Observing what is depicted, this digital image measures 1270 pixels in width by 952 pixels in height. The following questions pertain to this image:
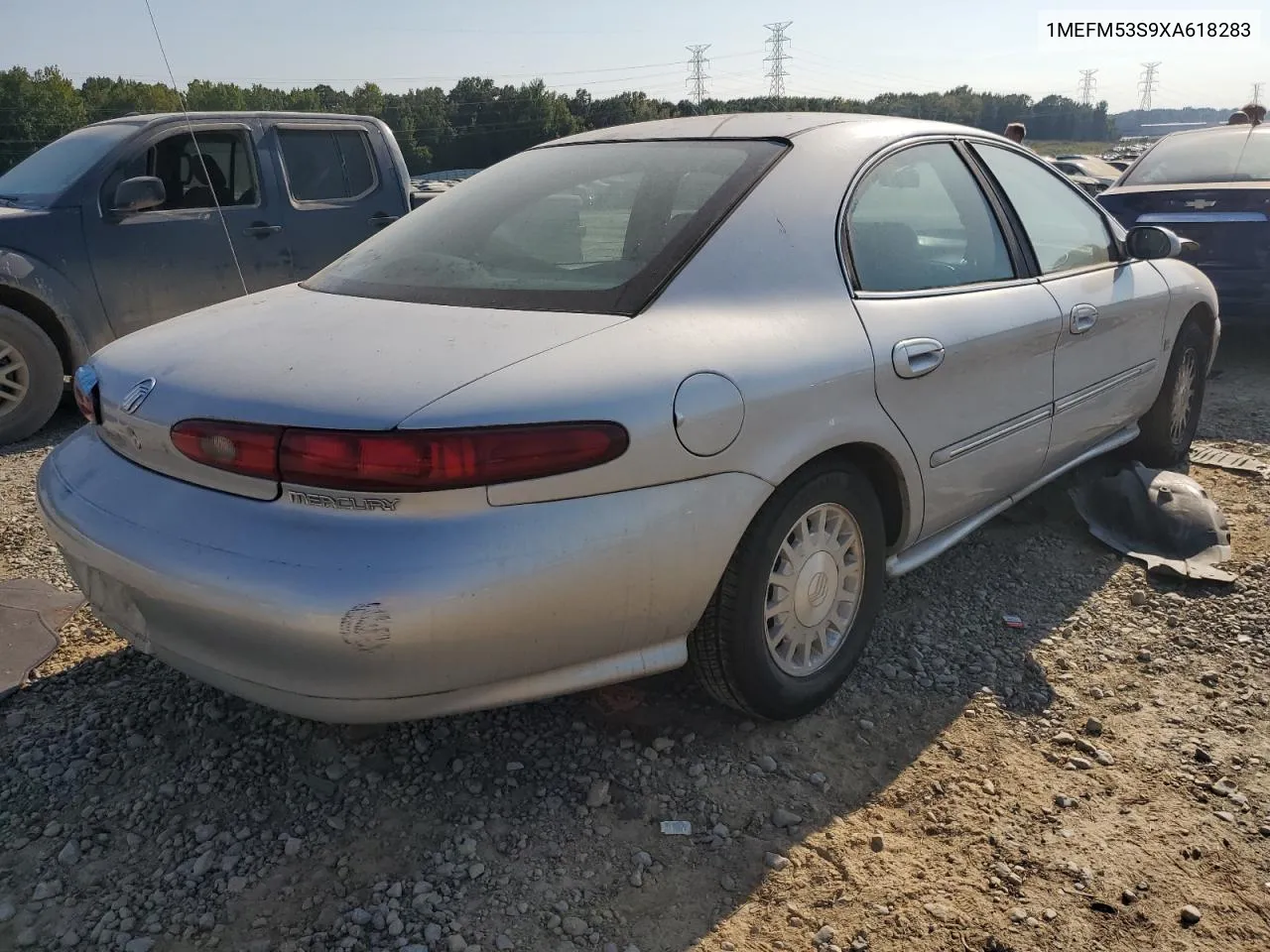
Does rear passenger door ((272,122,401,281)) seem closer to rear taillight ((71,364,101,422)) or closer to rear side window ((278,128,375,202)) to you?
rear side window ((278,128,375,202))

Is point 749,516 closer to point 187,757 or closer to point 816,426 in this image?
point 816,426

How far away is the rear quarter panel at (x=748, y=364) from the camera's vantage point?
6.51 ft

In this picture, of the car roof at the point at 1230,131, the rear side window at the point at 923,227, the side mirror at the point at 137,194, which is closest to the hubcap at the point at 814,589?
the rear side window at the point at 923,227

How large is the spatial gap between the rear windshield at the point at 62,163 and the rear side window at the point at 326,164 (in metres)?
0.92

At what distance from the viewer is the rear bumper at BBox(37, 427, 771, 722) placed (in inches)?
73.6

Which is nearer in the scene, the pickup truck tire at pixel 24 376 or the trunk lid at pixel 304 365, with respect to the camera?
the trunk lid at pixel 304 365

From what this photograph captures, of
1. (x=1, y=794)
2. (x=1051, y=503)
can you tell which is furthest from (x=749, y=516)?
(x=1051, y=503)

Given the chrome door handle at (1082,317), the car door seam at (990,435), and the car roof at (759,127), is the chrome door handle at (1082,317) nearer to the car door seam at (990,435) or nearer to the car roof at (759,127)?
the car door seam at (990,435)

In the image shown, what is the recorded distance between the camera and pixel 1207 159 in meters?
7.01

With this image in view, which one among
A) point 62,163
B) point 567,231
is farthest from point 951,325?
point 62,163

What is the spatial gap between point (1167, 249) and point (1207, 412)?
2114mm

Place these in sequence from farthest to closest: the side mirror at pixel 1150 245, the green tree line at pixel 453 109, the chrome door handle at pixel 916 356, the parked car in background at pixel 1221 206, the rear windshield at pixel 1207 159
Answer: the green tree line at pixel 453 109
the rear windshield at pixel 1207 159
the parked car in background at pixel 1221 206
the side mirror at pixel 1150 245
the chrome door handle at pixel 916 356

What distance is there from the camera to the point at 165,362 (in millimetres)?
2270

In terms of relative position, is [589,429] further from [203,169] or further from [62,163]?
[62,163]
